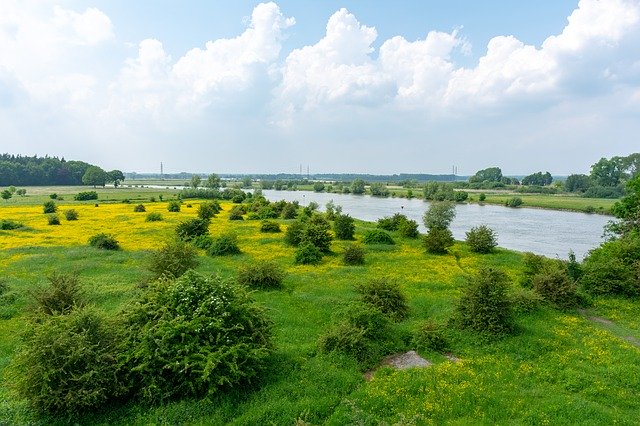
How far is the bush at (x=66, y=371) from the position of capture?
10.9 metres

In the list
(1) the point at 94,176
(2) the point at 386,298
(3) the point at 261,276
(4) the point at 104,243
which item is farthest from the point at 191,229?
(1) the point at 94,176

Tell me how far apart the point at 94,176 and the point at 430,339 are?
150 metres

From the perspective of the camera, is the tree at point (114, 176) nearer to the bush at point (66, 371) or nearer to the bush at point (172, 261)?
the bush at point (172, 261)

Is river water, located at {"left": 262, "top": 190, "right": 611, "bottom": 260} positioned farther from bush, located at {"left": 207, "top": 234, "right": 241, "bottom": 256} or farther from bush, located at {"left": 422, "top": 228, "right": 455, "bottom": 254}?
bush, located at {"left": 207, "top": 234, "right": 241, "bottom": 256}

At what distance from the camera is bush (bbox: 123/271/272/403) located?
11648 millimetres

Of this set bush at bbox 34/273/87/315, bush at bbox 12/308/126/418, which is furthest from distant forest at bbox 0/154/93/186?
bush at bbox 12/308/126/418

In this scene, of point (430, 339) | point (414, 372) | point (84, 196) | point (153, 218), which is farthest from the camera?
point (84, 196)

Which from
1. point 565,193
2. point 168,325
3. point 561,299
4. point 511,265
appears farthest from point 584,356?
point 565,193

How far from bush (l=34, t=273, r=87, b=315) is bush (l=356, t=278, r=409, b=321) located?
11713 millimetres

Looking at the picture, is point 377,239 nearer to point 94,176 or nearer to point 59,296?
point 59,296

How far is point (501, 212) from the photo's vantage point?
9006cm

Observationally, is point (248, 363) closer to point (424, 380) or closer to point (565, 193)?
point (424, 380)

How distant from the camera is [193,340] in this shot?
12.1m

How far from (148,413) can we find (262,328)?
4.00 metres
